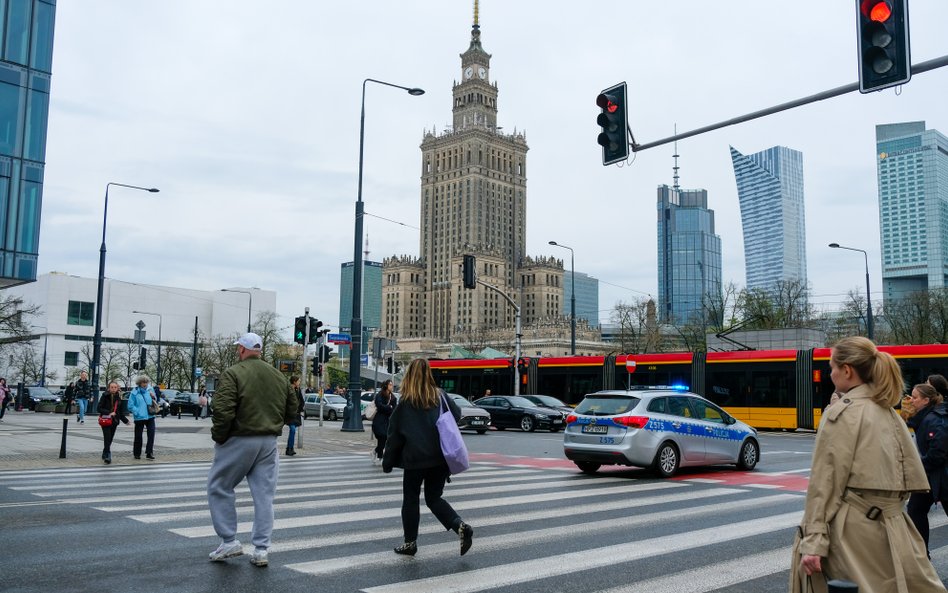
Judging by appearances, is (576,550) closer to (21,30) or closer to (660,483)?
(660,483)

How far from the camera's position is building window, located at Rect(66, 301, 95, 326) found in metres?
99.1

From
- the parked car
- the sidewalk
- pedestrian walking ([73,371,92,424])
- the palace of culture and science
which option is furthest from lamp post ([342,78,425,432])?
the palace of culture and science

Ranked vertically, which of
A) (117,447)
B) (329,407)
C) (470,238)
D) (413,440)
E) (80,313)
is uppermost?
(470,238)

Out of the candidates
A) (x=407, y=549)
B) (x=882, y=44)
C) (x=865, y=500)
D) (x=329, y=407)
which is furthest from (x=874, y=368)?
(x=329, y=407)

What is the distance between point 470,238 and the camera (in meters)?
165

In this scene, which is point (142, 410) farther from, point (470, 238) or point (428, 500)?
point (470, 238)

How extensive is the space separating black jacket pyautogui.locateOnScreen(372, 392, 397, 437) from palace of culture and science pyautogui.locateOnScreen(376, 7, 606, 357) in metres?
145

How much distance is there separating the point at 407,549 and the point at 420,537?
3.34 ft

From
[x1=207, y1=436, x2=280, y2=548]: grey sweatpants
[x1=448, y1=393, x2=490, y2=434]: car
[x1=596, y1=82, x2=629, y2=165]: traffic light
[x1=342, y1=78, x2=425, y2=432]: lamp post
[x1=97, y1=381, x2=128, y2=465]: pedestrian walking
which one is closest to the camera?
[x1=207, y1=436, x2=280, y2=548]: grey sweatpants

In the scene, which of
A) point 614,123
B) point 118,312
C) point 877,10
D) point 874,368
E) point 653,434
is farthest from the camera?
point 118,312

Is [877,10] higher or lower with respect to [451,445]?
higher

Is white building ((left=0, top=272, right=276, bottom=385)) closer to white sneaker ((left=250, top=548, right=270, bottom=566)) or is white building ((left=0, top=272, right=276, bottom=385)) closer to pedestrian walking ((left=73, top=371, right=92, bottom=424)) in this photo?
pedestrian walking ((left=73, top=371, right=92, bottom=424))

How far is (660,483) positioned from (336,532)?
22.2ft

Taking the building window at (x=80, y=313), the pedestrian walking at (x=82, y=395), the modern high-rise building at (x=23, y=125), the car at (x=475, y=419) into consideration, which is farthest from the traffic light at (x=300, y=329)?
the building window at (x=80, y=313)
